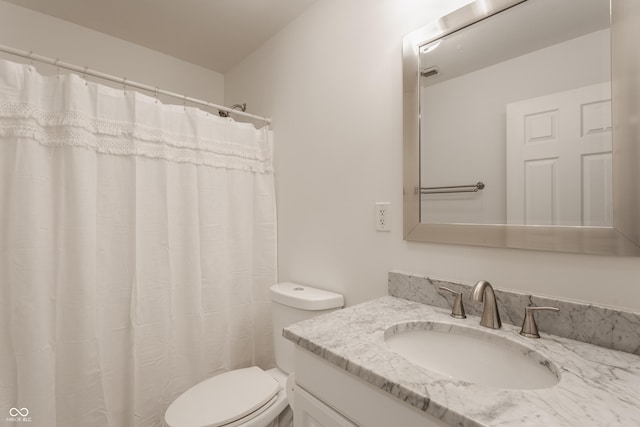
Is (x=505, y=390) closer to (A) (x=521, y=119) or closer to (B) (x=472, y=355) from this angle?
(B) (x=472, y=355)

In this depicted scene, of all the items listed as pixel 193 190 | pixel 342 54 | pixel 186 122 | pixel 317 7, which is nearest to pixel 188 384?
pixel 193 190

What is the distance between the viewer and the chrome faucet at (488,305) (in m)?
0.82

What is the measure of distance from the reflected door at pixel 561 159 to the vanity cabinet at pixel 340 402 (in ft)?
2.12

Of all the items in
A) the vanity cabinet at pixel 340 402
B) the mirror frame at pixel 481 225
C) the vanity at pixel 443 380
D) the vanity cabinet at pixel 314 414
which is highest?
the mirror frame at pixel 481 225

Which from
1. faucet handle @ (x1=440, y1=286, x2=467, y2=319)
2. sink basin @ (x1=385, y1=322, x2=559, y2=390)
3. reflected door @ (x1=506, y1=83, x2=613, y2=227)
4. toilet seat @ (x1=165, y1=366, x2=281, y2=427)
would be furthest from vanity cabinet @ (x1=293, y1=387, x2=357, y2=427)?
reflected door @ (x1=506, y1=83, x2=613, y2=227)

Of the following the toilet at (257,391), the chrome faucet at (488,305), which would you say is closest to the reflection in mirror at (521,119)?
the chrome faucet at (488,305)

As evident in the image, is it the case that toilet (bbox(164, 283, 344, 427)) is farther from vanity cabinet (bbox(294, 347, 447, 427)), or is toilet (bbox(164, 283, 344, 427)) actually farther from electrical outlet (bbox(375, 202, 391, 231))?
electrical outlet (bbox(375, 202, 391, 231))

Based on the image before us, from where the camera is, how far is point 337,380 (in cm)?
70

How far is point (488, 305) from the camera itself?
84 cm

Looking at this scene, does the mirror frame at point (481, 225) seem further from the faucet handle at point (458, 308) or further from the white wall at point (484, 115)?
the faucet handle at point (458, 308)

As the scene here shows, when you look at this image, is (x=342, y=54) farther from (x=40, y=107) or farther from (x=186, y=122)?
(x=40, y=107)

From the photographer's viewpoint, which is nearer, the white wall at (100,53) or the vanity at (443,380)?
the vanity at (443,380)

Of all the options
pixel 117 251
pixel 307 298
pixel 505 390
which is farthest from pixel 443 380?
pixel 117 251

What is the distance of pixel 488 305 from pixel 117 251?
1453 millimetres
